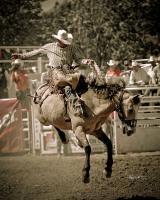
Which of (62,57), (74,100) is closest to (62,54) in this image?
(62,57)

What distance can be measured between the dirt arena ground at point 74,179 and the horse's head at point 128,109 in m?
0.85

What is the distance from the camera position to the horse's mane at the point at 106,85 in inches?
270

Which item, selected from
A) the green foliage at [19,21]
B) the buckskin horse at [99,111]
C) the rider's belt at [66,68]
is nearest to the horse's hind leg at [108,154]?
the buckskin horse at [99,111]

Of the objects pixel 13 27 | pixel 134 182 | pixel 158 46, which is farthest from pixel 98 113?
pixel 13 27

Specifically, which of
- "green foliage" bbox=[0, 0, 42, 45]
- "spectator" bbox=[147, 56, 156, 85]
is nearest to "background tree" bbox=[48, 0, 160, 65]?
"green foliage" bbox=[0, 0, 42, 45]

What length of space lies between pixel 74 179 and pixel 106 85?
168cm

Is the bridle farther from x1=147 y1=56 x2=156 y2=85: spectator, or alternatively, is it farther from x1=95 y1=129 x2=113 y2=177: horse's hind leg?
x1=147 y1=56 x2=156 y2=85: spectator

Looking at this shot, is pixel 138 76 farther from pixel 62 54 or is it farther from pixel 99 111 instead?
pixel 99 111

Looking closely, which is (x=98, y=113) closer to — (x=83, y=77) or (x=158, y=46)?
(x=83, y=77)

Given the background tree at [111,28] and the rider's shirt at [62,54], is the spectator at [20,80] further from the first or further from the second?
the background tree at [111,28]

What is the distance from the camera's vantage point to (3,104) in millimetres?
10664

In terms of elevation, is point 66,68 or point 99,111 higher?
point 66,68

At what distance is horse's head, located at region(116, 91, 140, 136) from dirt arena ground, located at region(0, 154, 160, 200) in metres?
0.85

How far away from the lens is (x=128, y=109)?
21.7ft
